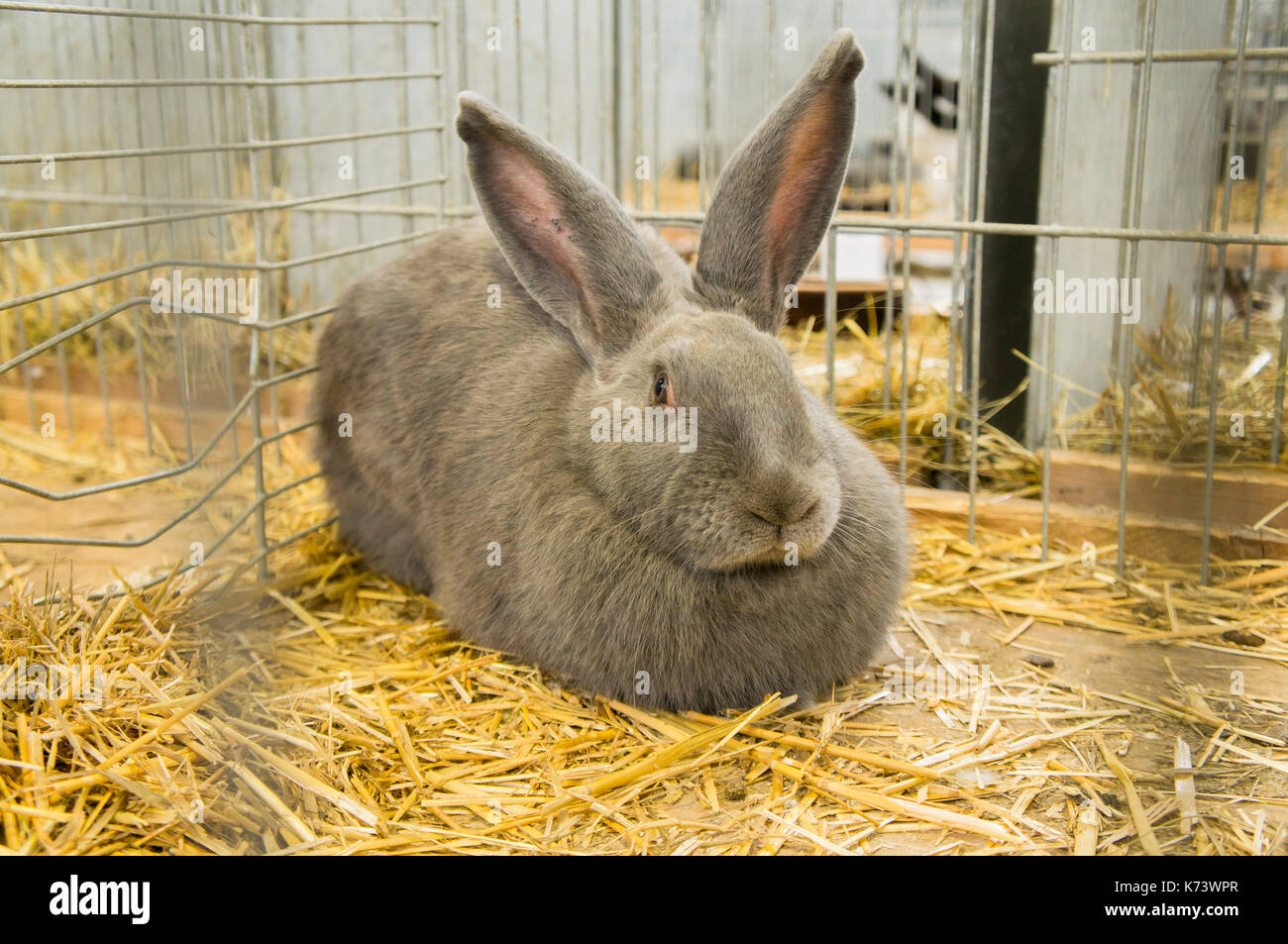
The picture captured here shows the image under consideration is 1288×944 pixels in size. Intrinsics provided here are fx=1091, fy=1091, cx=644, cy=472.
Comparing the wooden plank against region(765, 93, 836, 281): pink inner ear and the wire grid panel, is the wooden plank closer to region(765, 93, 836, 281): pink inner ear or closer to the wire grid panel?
region(765, 93, 836, 281): pink inner ear

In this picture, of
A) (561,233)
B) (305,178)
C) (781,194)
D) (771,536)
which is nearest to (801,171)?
(781,194)

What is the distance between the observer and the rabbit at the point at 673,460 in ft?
7.66

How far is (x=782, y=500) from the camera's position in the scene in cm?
222

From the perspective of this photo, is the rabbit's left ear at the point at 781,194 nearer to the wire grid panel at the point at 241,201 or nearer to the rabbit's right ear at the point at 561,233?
the rabbit's right ear at the point at 561,233

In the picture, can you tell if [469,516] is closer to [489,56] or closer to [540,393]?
[540,393]

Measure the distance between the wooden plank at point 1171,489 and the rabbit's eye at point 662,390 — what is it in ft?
3.22

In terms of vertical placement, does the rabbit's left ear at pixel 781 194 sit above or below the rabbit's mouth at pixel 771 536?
above

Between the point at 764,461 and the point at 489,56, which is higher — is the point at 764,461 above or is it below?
below

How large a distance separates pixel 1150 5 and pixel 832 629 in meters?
1.69

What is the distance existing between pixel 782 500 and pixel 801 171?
868 mm

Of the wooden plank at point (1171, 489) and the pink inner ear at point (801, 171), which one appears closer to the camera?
the wooden plank at point (1171, 489)

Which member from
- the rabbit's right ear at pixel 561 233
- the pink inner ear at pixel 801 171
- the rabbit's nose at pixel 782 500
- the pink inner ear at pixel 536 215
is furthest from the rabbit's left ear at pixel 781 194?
the rabbit's nose at pixel 782 500
